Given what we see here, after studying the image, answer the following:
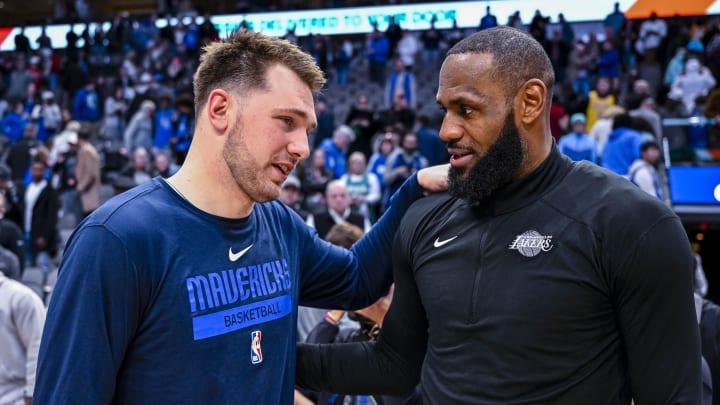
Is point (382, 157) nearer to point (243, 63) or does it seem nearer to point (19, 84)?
point (243, 63)

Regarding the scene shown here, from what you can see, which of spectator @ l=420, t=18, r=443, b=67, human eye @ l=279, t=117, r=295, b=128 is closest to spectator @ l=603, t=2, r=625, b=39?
spectator @ l=420, t=18, r=443, b=67

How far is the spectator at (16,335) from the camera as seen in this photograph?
4.84 meters

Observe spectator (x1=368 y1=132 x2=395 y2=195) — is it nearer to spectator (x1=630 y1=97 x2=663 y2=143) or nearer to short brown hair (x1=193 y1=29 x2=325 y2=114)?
spectator (x1=630 y1=97 x2=663 y2=143)

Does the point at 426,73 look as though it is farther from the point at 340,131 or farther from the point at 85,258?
the point at 85,258

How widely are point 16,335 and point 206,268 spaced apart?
3.11 metres

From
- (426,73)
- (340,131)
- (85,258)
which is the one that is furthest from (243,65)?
(426,73)

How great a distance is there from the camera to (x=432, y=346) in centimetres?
244

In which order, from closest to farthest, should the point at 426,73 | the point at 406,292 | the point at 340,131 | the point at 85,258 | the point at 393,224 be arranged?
the point at 85,258 < the point at 406,292 < the point at 393,224 < the point at 340,131 < the point at 426,73

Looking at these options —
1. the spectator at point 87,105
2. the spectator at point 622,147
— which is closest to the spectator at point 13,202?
the spectator at point 87,105

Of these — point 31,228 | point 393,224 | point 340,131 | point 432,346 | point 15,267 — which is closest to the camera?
point 432,346

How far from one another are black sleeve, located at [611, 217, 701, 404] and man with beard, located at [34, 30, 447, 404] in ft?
2.59

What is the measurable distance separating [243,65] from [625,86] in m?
15.6

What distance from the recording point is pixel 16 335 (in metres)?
4.88

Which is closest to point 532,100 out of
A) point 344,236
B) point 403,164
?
point 344,236
